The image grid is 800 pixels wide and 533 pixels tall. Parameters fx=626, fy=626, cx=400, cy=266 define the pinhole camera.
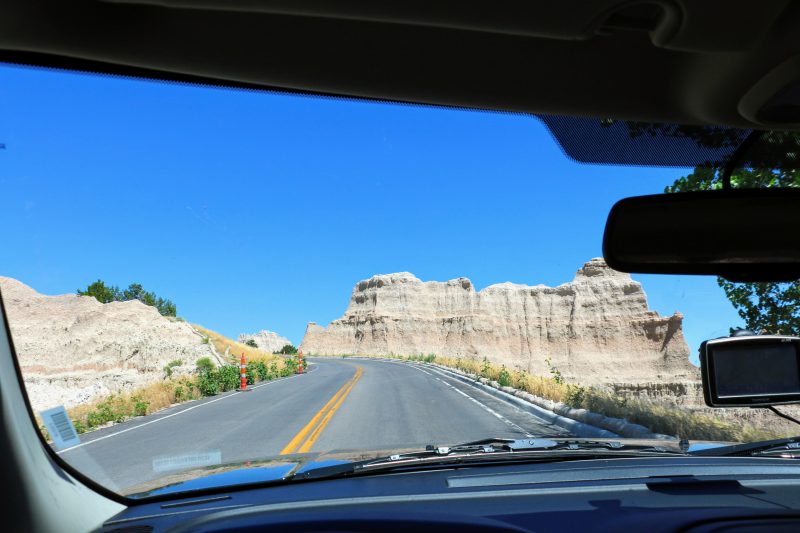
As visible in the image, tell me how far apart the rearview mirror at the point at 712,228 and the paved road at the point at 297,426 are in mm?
3559

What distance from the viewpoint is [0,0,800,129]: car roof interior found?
7.32 feet

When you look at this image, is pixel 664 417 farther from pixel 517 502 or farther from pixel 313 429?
pixel 517 502

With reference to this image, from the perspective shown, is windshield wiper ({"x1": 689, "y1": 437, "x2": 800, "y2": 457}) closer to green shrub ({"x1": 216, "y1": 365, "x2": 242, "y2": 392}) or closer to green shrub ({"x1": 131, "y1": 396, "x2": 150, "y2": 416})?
green shrub ({"x1": 131, "y1": 396, "x2": 150, "y2": 416})

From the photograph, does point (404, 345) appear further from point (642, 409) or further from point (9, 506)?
point (9, 506)

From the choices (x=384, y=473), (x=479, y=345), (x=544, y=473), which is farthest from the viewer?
(x=479, y=345)

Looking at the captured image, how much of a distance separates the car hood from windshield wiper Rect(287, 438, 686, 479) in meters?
0.13

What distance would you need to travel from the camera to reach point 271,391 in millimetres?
20281

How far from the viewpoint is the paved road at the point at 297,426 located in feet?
28.9

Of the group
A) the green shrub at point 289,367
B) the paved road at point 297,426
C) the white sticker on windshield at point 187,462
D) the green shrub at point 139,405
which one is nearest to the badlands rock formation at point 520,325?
the green shrub at point 289,367

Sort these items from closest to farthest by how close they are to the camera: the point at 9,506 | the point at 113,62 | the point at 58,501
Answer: the point at 9,506 → the point at 58,501 → the point at 113,62

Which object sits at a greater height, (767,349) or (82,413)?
(767,349)

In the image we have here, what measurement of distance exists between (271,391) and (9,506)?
60.7ft

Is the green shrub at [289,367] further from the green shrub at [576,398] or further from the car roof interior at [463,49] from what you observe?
the car roof interior at [463,49]

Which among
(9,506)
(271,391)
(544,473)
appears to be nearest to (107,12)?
(9,506)
